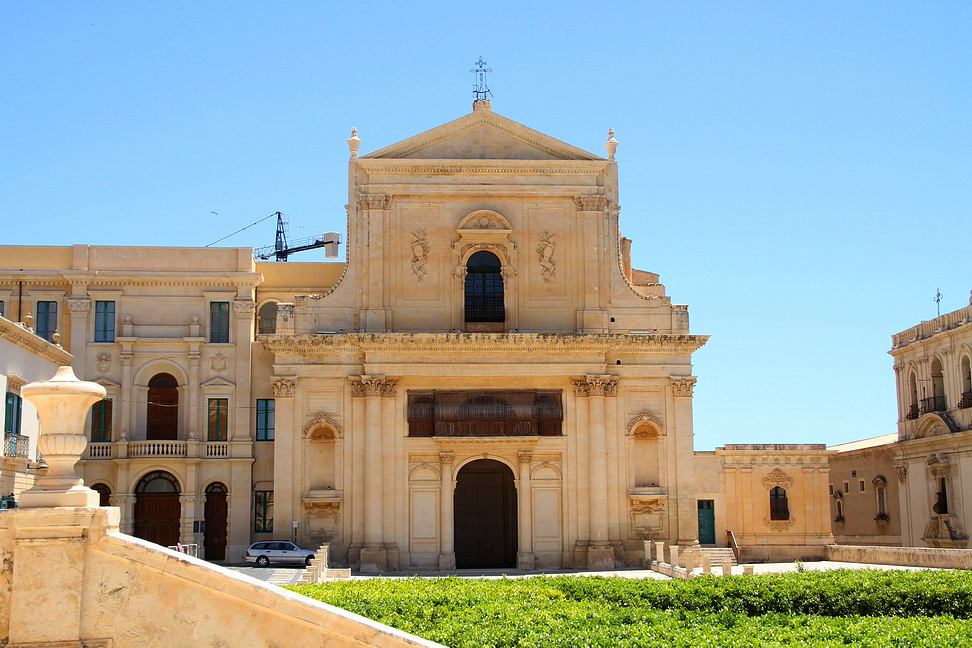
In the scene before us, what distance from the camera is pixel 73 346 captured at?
42812mm

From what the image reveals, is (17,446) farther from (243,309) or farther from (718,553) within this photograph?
(718,553)

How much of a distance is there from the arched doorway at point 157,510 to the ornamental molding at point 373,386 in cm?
819

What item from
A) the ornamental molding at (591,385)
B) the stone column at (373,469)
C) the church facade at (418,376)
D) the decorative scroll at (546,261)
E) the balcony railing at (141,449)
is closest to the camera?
the stone column at (373,469)

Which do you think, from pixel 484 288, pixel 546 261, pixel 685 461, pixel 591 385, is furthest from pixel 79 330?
pixel 685 461

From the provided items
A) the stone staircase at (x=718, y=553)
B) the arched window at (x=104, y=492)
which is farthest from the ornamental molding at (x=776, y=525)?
the arched window at (x=104, y=492)

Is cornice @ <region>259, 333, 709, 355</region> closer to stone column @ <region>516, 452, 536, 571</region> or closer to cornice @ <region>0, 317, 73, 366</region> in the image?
stone column @ <region>516, 452, 536, 571</region>

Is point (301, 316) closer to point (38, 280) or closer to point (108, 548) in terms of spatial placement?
point (38, 280)

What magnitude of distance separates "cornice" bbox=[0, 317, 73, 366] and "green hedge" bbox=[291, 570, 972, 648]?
14624 millimetres

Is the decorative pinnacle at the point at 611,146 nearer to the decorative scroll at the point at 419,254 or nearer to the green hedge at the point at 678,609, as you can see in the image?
the decorative scroll at the point at 419,254

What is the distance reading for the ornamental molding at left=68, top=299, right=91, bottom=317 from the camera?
4294 cm

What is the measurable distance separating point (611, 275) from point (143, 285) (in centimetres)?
1874

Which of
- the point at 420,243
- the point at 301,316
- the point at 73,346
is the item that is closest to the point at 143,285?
the point at 73,346

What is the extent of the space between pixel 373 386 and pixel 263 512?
287 inches

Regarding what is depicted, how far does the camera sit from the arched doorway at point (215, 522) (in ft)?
140
